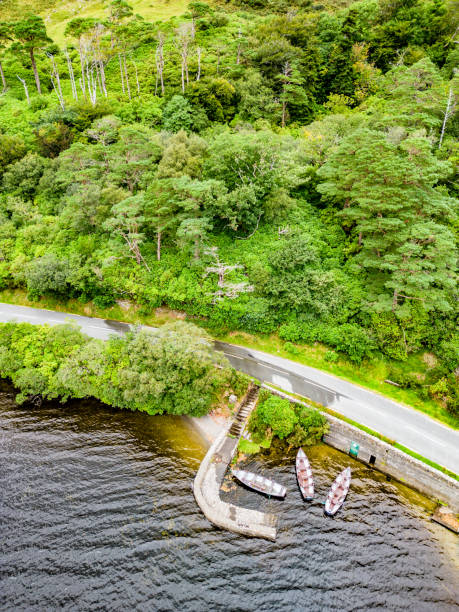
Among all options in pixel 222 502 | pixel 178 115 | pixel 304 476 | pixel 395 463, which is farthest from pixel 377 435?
pixel 178 115

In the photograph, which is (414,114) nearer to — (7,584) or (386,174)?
(386,174)

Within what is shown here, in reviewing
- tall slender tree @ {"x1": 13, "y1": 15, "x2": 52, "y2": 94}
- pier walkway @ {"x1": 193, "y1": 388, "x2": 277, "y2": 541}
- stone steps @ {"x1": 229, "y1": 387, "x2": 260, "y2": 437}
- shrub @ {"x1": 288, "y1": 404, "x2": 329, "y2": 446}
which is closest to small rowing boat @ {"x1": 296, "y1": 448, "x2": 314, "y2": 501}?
shrub @ {"x1": 288, "y1": 404, "x2": 329, "y2": 446}

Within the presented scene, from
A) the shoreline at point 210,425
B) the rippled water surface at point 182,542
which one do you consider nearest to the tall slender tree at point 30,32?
the rippled water surface at point 182,542

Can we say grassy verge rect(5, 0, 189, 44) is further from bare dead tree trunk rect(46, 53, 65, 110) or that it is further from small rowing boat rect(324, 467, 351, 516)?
small rowing boat rect(324, 467, 351, 516)

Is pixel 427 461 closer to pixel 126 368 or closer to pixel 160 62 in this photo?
pixel 126 368

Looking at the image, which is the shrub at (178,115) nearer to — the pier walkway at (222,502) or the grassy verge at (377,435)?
the grassy verge at (377,435)

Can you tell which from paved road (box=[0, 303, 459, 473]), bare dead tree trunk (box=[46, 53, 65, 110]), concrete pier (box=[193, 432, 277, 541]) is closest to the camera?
concrete pier (box=[193, 432, 277, 541])

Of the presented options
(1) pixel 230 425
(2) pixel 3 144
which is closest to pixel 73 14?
(2) pixel 3 144
